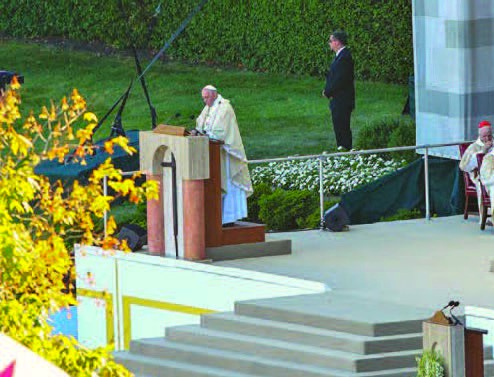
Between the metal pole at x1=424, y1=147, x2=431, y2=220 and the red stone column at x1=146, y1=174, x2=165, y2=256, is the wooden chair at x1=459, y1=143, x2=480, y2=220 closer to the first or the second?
the metal pole at x1=424, y1=147, x2=431, y2=220

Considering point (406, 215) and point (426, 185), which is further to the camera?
point (406, 215)

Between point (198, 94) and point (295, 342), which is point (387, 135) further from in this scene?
point (295, 342)

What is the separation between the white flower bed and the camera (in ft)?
81.7

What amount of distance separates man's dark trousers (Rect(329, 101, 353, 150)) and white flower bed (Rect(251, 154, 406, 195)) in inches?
40.5

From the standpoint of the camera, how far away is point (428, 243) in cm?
1984

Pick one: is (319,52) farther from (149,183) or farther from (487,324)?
(149,183)

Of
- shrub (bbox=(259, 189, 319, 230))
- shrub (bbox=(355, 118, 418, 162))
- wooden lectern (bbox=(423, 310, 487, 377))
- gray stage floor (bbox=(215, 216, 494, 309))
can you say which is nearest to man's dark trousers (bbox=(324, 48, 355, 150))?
shrub (bbox=(355, 118, 418, 162))

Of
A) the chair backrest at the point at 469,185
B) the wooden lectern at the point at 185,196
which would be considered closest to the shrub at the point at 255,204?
the chair backrest at the point at 469,185

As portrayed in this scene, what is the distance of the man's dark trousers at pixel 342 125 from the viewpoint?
27078 millimetres

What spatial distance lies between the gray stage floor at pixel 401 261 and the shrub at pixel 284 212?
5.88ft

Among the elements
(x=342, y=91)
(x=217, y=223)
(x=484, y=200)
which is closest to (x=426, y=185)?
(x=484, y=200)

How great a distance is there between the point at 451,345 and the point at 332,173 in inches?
433

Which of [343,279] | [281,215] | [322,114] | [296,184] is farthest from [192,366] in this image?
[322,114]

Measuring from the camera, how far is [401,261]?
61.6 ft
